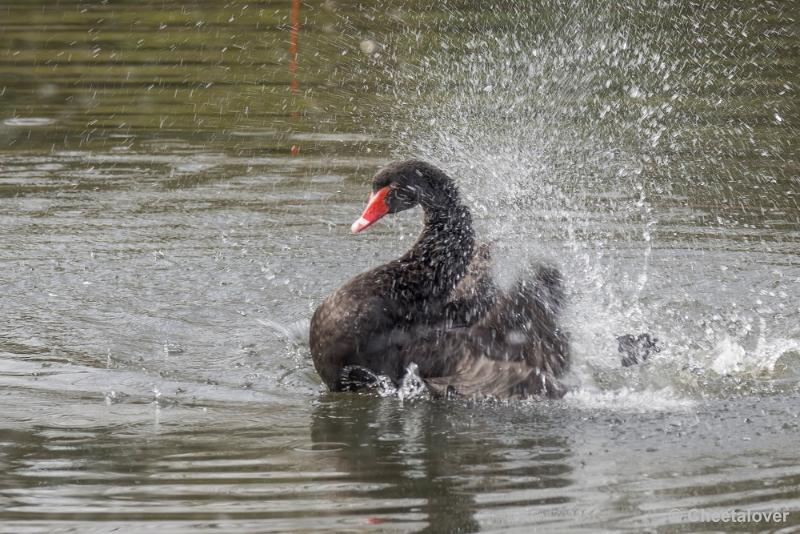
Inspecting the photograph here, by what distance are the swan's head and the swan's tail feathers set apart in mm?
788

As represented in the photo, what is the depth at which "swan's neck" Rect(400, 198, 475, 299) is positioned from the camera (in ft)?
19.0

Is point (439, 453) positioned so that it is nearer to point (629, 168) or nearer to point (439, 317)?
point (439, 317)

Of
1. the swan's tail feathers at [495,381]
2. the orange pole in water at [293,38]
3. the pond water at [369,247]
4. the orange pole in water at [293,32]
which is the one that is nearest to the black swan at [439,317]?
the swan's tail feathers at [495,381]

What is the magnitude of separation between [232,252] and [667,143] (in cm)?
361

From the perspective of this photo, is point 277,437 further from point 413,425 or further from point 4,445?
point 4,445

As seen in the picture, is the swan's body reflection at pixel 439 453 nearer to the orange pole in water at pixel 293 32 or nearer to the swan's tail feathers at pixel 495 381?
the swan's tail feathers at pixel 495 381

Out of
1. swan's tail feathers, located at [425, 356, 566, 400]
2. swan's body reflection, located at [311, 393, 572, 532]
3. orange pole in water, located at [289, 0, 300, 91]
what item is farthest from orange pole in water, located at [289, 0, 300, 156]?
swan's body reflection, located at [311, 393, 572, 532]

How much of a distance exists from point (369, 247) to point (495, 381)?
251 cm

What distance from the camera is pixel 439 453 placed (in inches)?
189

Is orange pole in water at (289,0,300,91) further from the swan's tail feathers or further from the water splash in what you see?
the swan's tail feathers

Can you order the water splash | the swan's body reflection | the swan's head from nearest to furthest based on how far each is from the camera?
the swan's body reflection, the swan's head, the water splash

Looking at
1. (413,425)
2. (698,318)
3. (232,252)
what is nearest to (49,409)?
(413,425)

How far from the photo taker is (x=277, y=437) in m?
4.96

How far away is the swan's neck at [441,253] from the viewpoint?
5.79 meters
